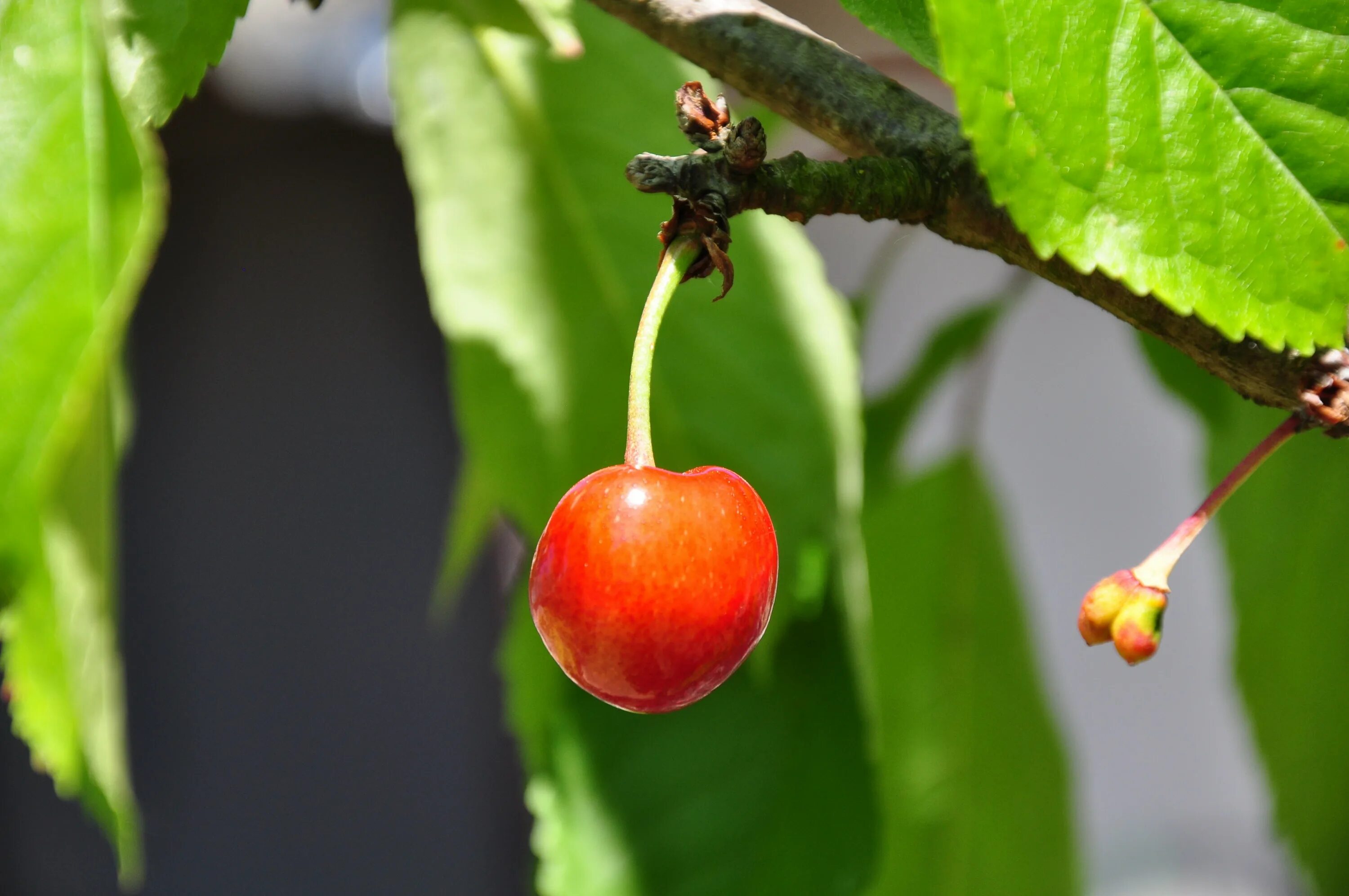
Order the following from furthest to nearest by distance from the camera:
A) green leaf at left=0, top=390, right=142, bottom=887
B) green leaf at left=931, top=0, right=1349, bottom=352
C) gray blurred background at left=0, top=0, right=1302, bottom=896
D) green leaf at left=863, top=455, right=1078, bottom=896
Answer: gray blurred background at left=0, top=0, right=1302, bottom=896 → green leaf at left=863, top=455, right=1078, bottom=896 → green leaf at left=0, top=390, right=142, bottom=887 → green leaf at left=931, top=0, right=1349, bottom=352

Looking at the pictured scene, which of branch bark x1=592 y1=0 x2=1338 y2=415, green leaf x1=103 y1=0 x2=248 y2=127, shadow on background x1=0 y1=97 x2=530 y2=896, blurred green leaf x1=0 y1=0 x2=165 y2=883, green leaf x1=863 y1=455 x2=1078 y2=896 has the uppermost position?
branch bark x1=592 y1=0 x2=1338 y2=415

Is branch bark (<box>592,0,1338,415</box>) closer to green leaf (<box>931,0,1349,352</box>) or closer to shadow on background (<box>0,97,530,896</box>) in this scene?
green leaf (<box>931,0,1349,352</box>)

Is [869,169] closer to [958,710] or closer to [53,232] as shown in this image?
[53,232]

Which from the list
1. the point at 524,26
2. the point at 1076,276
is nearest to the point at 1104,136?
the point at 1076,276

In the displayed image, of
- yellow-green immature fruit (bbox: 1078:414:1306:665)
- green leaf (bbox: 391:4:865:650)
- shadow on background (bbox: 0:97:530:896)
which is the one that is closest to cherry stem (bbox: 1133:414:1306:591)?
yellow-green immature fruit (bbox: 1078:414:1306:665)

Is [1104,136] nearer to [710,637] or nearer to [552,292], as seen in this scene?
[710,637]

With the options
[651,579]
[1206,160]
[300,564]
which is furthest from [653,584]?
[300,564]
